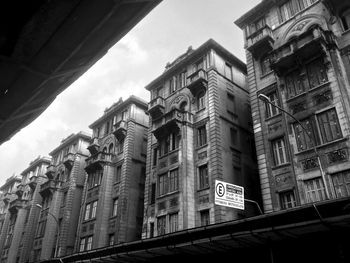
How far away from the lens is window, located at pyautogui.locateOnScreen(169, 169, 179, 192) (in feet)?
101

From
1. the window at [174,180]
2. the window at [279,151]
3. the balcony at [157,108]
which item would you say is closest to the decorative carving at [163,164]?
the window at [174,180]

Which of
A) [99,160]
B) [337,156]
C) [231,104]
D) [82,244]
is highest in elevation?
[231,104]

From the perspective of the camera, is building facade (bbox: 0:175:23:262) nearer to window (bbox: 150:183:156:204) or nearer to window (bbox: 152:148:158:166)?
window (bbox: 150:183:156:204)

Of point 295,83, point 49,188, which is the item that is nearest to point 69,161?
point 49,188

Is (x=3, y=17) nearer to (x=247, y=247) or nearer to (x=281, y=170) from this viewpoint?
(x=247, y=247)

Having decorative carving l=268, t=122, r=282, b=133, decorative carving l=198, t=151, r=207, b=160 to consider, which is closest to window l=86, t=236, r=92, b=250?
decorative carving l=198, t=151, r=207, b=160

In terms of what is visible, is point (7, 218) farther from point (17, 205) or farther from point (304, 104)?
point (304, 104)

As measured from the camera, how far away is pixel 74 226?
44.9 meters

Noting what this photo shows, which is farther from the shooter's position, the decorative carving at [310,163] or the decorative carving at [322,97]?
the decorative carving at [322,97]

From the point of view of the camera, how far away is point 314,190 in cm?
2152

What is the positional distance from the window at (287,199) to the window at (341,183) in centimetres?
298

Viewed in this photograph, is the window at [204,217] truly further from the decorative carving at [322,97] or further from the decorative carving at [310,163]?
the decorative carving at [322,97]

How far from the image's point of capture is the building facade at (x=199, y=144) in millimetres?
28844

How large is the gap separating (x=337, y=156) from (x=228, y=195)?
857 cm
